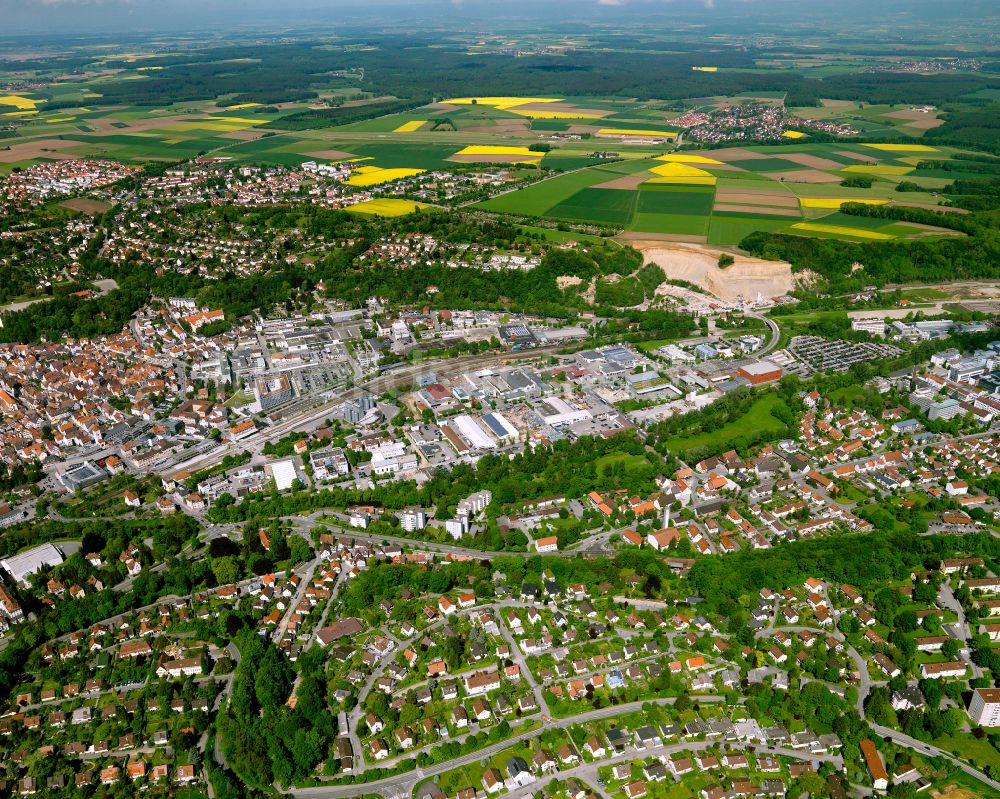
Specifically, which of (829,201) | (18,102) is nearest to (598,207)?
(829,201)

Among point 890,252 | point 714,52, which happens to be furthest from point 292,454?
point 714,52

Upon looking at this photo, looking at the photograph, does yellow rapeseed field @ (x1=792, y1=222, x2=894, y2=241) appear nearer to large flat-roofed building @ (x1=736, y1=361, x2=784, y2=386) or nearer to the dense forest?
the dense forest

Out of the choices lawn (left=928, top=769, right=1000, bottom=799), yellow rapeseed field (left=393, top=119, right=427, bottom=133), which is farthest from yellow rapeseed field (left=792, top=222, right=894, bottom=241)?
yellow rapeseed field (left=393, top=119, right=427, bottom=133)

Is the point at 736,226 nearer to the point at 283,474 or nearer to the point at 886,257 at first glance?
the point at 886,257

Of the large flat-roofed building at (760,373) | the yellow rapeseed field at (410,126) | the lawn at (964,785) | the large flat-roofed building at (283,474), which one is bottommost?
the lawn at (964,785)

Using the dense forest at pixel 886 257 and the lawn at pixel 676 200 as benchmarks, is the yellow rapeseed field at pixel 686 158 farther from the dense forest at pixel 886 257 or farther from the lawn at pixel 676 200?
the dense forest at pixel 886 257

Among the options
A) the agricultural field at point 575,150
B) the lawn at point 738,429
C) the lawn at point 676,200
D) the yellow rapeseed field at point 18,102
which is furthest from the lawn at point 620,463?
the yellow rapeseed field at point 18,102
